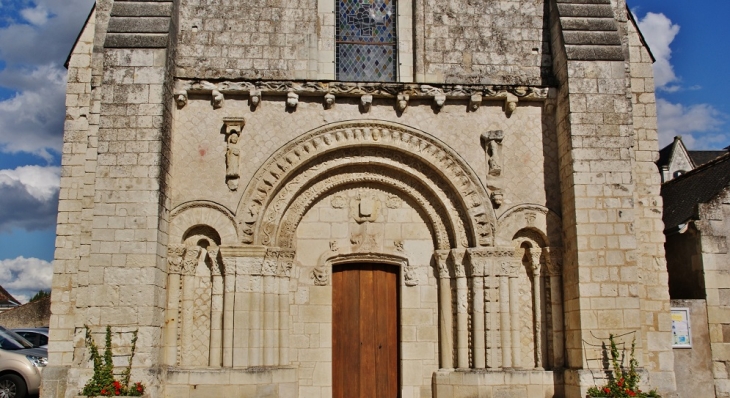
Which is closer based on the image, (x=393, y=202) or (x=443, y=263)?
(x=443, y=263)

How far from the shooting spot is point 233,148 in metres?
10.5

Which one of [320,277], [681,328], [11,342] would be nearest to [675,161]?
[681,328]

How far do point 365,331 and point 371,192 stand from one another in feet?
6.95

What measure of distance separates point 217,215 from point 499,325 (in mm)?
4383

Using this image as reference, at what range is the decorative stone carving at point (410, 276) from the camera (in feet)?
35.4

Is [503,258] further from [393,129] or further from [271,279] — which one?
[271,279]

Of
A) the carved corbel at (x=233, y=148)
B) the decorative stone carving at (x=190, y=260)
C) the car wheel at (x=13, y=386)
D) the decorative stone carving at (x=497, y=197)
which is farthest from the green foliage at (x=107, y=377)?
the decorative stone carving at (x=497, y=197)

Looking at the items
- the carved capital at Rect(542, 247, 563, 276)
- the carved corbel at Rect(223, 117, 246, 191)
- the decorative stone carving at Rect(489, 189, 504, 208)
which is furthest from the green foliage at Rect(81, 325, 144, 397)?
the carved capital at Rect(542, 247, 563, 276)

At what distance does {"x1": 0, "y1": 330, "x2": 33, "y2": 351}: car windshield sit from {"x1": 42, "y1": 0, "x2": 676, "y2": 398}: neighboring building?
2837 mm

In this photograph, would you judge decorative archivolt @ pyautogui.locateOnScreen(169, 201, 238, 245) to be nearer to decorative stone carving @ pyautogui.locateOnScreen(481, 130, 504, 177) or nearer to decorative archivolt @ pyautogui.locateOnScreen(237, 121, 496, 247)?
decorative archivolt @ pyautogui.locateOnScreen(237, 121, 496, 247)

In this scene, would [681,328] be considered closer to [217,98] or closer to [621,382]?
[621,382]

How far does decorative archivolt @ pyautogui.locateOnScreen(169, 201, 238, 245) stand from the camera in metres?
10.3

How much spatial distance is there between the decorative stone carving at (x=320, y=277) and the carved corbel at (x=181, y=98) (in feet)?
Answer: 10.3

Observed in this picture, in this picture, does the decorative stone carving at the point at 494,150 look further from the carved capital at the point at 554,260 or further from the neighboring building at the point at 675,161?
the neighboring building at the point at 675,161
